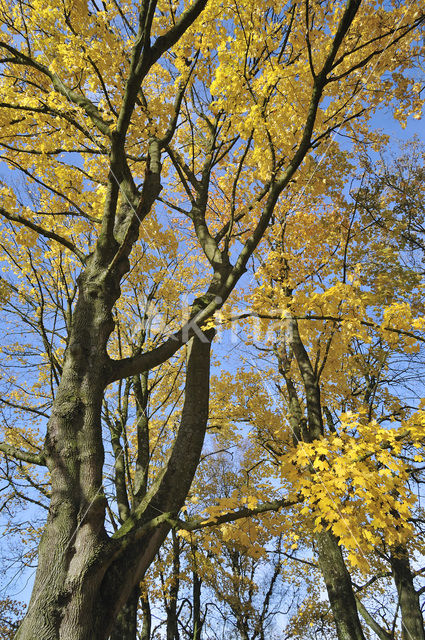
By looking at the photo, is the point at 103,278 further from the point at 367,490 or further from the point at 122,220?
the point at 367,490

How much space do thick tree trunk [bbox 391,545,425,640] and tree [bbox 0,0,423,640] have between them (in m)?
5.72

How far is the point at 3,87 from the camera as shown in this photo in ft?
14.0

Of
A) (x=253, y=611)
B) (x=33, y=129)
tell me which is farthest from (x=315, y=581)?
(x=33, y=129)

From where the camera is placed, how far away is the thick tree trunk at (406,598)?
6.52 meters

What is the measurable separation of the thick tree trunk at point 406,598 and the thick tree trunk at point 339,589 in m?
3.47

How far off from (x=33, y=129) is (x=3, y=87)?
0.90 m

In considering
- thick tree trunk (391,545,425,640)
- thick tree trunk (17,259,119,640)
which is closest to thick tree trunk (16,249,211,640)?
thick tree trunk (17,259,119,640)

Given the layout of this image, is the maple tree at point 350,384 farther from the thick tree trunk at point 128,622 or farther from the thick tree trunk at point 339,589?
the thick tree trunk at point 128,622

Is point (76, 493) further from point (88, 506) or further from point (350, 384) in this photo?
point (350, 384)

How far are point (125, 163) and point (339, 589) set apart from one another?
5438 mm

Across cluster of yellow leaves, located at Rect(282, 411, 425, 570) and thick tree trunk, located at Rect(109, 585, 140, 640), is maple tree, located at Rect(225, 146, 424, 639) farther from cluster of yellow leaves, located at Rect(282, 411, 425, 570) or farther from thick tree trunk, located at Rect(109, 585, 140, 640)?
thick tree trunk, located at Rect(109, 585, 140, 640)

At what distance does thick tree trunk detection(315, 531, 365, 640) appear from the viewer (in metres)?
4.11

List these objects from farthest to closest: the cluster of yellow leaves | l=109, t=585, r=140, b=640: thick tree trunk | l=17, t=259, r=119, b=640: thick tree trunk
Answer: l=109, t=585, r=140, b=640: thick tree trunk, the cluster of yellow leaves, l=17, t=259, r=119, b=640: thick tree trunk

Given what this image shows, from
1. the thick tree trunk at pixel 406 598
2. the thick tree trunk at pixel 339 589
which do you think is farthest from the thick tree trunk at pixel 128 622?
the thick tree trunk at pixel 406 598
